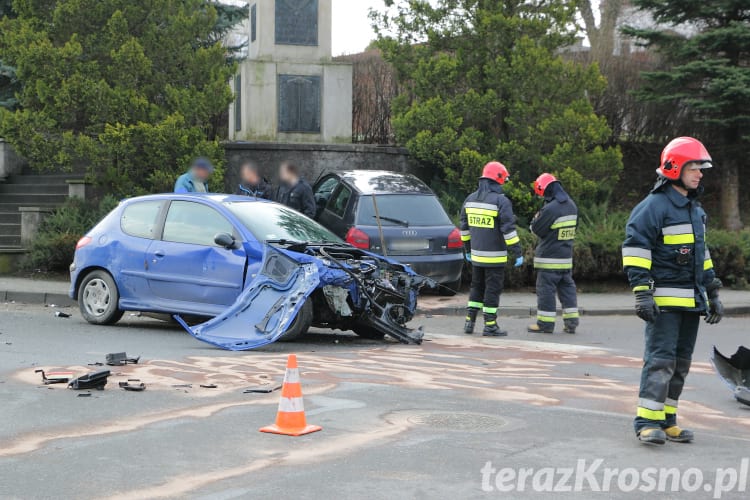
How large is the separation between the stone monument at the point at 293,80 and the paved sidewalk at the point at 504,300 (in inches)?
238

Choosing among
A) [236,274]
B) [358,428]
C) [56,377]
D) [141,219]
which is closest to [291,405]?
[358,428]

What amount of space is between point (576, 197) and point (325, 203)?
552 centimetres

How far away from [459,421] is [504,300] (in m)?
9.10

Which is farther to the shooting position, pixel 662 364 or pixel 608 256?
pixel 608 256

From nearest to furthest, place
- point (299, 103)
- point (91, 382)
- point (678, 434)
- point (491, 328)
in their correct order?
point (678, 434), point (91, 382), point (491, 328), point (299, 103)

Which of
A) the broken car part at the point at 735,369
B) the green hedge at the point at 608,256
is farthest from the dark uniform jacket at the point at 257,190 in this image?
the broken car part at the point at 735,369

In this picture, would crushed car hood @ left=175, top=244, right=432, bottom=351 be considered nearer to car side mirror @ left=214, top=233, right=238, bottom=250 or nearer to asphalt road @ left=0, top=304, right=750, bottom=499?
asphalt road @ left=0, top=304, right=750, bottom=499

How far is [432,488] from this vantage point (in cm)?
530

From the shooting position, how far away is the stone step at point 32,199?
20969 millimetres

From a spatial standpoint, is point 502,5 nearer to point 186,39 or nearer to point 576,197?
point 576,197

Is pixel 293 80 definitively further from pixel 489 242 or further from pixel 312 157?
→ pixel 489 242

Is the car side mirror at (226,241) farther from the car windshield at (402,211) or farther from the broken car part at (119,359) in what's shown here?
the car windshield at (402,211)

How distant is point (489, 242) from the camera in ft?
40.9

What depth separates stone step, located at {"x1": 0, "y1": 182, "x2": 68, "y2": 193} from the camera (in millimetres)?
21531
